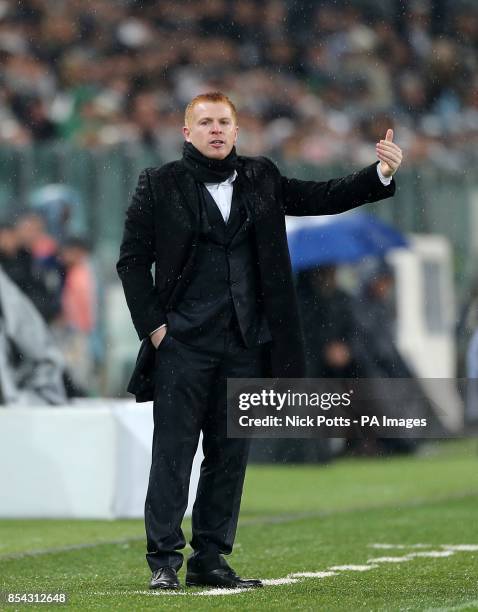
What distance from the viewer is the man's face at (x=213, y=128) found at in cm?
556

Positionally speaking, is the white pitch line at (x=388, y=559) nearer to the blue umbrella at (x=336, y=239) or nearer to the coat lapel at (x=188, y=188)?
the coat lapel at (x=188, y=188)

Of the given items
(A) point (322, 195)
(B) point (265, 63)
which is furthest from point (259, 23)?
(A) point (322, 195)

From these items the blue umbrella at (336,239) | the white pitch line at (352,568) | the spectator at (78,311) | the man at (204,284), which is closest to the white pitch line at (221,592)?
the man at (204,284)

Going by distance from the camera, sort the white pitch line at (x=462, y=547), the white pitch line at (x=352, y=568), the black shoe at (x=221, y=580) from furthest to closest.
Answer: the white pitch line at (x=462, y=547), the white pitch line at (x=352, y=568), the black shoe at (x=221, y=580)

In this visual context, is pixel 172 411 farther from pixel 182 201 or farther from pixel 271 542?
pixel 271 542

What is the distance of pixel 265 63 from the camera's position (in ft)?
62.2

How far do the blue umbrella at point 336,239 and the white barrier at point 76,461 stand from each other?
18.5 feet

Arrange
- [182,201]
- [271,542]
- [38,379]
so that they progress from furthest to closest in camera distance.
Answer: [38,379]
[271,542]
[182,201]

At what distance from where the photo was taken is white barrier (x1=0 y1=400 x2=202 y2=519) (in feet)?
29.4

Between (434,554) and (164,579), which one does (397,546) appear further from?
(164,579)

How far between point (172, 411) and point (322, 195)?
3.04 ft

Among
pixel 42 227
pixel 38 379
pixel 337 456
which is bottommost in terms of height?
pixel 337 456

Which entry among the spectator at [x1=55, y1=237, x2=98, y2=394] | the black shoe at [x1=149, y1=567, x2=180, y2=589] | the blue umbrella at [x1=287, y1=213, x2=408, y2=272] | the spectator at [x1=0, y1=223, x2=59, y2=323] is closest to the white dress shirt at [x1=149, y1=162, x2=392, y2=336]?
the black shoe at [x1=149, y1=567, x2=180, y2=589]

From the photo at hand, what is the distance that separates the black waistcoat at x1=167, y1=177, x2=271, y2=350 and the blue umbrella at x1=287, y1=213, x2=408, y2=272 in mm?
8842
